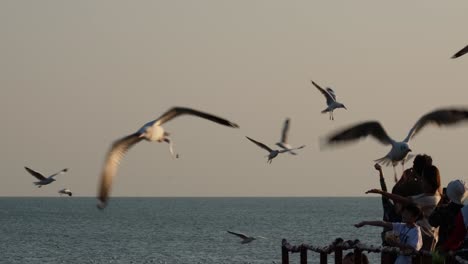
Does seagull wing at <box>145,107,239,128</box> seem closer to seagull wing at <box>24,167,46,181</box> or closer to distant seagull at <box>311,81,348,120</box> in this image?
distant seagull at <box>311,81,348,120</box>

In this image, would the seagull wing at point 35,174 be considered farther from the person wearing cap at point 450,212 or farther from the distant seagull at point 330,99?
the person wearing cap at point 450,212

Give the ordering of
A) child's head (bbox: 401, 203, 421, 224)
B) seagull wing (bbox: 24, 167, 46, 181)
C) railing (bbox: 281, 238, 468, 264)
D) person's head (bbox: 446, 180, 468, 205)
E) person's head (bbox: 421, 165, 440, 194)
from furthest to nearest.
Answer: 1. seagull wing (bbox: 24, 167, 46, 181)
2. person's head (bbox: 421, 165, 440, 194)
3. child's head (bbox: 401, 203, 421, 224)
4. person's head (bbox: 446, 180, 468, 205)
5. railing (bbox: 281, 238, 468, 264)

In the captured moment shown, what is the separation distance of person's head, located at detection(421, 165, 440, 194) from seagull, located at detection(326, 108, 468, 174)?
5.67m

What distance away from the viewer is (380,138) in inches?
878

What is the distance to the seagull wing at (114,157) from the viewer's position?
17.1 m

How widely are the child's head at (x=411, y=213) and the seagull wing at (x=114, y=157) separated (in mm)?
4028

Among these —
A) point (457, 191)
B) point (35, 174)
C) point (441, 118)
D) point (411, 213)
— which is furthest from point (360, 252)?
point (35, 174)

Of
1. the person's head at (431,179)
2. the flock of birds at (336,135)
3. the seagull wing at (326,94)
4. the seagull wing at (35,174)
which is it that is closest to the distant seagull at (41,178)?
the seagull wing at (35,174)

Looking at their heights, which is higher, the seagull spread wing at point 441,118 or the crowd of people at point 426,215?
the seagull spread wing at point 441,118

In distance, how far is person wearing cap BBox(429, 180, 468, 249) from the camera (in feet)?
45.6

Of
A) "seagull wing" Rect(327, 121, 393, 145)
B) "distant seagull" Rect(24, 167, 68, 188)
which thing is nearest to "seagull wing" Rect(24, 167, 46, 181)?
"distant seagull" Rect(24, 167, 68, 188)

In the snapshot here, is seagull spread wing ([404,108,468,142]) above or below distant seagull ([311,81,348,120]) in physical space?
below

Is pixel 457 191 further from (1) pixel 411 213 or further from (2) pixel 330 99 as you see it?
(2) pixel 330 99

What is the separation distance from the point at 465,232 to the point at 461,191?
421 millimetres
